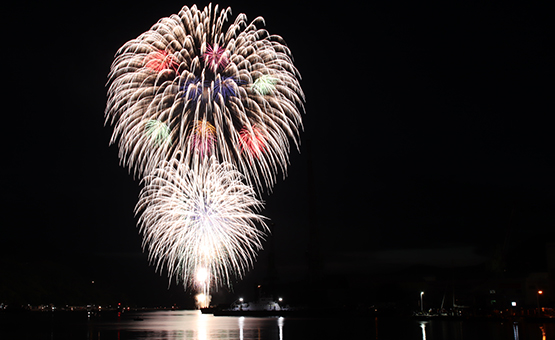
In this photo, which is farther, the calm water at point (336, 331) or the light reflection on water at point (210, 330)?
the light reflection on water at point (210, 330)

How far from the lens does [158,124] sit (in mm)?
34094

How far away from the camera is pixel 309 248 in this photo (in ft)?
359

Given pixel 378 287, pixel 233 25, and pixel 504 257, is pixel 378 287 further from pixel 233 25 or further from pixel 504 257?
pixel 233 25

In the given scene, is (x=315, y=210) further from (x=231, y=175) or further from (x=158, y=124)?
(x=158, y=124)

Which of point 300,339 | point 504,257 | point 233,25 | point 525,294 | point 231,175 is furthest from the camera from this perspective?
point 504,257

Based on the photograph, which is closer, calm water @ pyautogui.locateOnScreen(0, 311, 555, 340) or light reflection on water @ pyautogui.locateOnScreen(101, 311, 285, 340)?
calm water @ pyautogui.locateOnScreen(0, 311, 555, 340)

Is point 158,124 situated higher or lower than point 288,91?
lower

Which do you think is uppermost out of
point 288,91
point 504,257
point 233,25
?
point 233,25

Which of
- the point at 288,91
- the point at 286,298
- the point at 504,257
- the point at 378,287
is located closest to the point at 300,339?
the point at 288,91

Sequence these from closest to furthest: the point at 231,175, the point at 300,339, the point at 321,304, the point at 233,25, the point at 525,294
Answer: the point at 233,25 < the point at 231,175 < the point at 300,339 < the point at 525,294 < the point at 321,304

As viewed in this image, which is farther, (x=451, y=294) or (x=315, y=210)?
(x=315, y=210)

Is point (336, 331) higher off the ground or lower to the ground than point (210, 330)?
higher

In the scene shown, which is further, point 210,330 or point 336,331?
point 210,330

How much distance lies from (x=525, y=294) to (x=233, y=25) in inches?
2632
